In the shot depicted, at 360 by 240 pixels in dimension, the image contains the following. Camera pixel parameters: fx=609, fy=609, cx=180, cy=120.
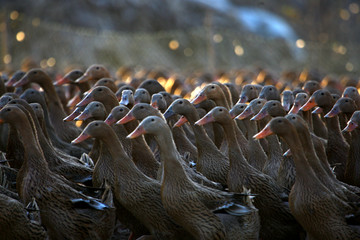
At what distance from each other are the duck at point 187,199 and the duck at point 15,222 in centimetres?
106

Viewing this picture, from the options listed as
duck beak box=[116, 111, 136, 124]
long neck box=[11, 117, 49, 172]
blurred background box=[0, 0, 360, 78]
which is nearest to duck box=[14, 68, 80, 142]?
duck beak box=[116, 111, 136, 124]

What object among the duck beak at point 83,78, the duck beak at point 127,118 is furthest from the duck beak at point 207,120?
the duck beak at point 83,78

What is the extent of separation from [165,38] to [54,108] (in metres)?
13.7

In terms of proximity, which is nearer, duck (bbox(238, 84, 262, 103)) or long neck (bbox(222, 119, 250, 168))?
long neck (bbox(222, 119, 250, 168))

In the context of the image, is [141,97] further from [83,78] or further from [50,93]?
[83,78]

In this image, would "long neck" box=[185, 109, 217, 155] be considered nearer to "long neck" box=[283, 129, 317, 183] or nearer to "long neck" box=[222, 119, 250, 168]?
"long neck" box=[222, 119, 250, 168]

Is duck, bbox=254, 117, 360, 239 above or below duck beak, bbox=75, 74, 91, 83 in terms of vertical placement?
below

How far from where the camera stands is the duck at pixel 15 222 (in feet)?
15.2

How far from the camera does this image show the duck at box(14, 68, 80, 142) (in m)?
7.70

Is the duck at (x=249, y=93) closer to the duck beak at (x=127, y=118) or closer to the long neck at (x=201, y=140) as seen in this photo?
the long neck at (x=201, y=140)

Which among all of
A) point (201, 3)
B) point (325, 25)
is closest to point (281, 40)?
point (201, 3)

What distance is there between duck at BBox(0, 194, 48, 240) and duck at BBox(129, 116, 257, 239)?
3.46 ft

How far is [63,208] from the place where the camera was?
16.3 feet

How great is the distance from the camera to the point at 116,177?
522 centimetres
